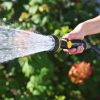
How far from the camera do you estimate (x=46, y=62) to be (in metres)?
3.29

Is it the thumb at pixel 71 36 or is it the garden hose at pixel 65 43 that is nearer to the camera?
the garden hose at pixel 65 43

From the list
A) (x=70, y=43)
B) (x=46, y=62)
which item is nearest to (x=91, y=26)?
(x=70, y=43)

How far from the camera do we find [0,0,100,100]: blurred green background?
325cm

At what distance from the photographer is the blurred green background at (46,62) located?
3248 mm

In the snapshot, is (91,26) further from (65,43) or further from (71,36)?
(65,43)

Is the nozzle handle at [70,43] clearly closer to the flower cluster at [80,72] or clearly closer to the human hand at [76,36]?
the human hand at [76,36]

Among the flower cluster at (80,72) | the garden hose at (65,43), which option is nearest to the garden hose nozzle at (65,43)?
the garden hose at (65,43)

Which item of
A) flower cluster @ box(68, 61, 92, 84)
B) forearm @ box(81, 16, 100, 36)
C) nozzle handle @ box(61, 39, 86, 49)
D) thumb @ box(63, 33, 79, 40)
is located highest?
nozzle handle @ box(61, 39, 86, 49)

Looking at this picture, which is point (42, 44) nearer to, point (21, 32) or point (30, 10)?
point (21, 32)

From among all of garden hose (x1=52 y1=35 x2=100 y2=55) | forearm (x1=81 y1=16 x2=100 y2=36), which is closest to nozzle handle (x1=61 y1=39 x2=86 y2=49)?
garden hose (x1=52 y1=35 x2=100 y2=55)

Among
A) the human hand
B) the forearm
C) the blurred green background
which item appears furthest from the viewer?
the blurred green background

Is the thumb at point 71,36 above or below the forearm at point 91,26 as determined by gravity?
above

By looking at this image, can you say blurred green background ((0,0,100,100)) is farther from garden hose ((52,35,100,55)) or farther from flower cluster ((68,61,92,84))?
garden hose ((52,35,100,55))

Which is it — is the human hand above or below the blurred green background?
above
